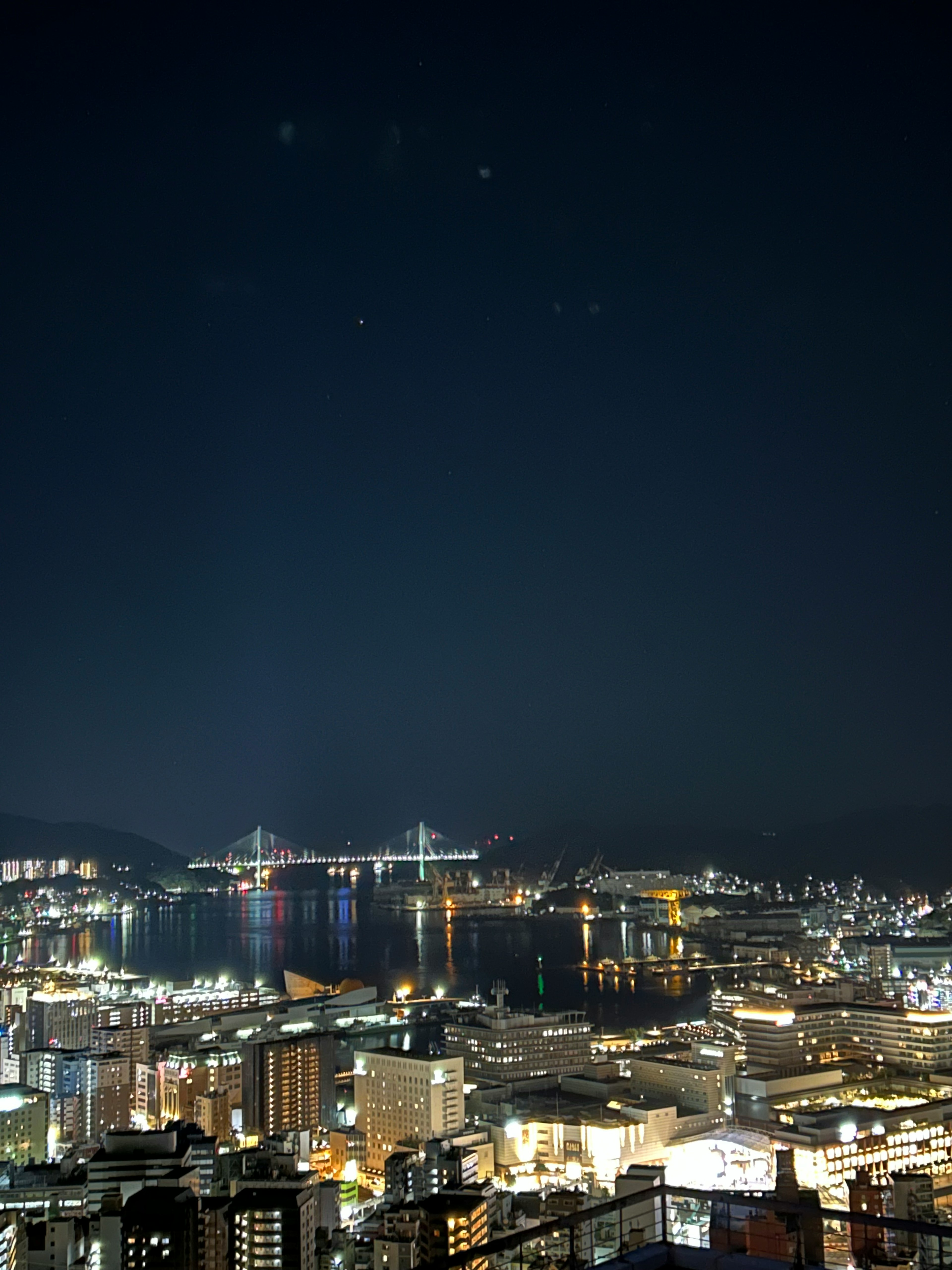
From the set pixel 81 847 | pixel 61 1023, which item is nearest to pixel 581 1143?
pixel 61 1023

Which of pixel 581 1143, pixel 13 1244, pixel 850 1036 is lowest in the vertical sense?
pixel 850 1036

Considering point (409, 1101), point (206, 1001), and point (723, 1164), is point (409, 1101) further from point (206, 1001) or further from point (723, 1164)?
point (206, 1001)

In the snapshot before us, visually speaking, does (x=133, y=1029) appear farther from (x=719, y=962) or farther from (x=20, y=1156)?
(x=719, y=962)

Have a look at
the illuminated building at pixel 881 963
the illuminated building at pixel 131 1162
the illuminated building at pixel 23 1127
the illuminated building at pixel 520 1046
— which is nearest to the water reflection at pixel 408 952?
the illuminated building at pixel 520 1046

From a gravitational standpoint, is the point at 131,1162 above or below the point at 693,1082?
above

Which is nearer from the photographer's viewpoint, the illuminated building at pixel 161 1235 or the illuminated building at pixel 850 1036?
the illuminated building at pixel 161 1235

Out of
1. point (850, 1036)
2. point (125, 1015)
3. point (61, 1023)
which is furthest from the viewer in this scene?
point (125, 1015)

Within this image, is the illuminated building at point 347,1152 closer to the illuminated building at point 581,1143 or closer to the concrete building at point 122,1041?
the illuminated building at point 581,1143

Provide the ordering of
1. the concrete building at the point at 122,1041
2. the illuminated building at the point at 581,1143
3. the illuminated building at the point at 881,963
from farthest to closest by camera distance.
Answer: the illuminated building at the point at 881,963 < the concrete building at the point at 122,1041 < the illuminated building at the point at 581,1143
